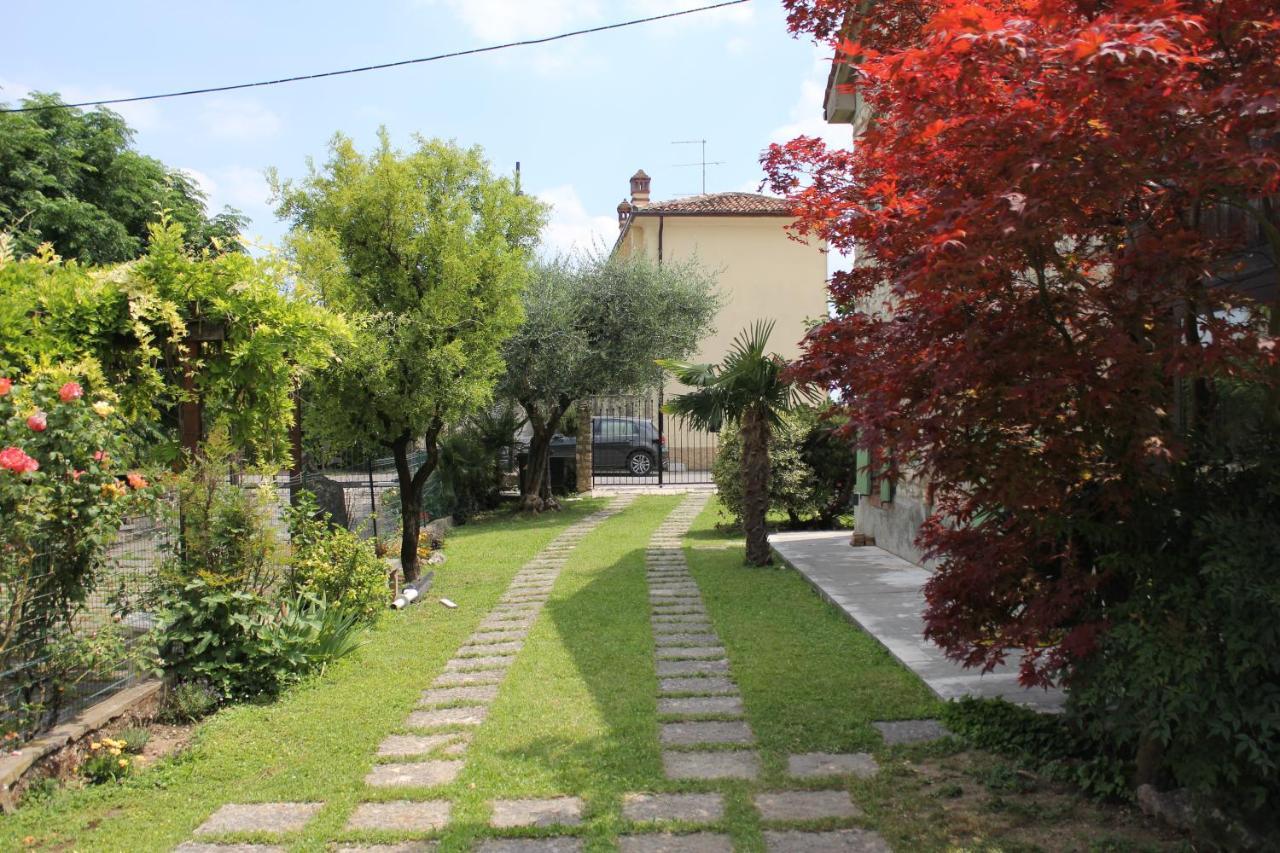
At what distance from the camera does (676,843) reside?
3361 millimetres

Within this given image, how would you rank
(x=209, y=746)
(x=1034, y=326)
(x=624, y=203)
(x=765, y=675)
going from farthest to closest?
(x=624, y=203), (x=765, y=675), (x=209, y=746), (x=1034, y=326)

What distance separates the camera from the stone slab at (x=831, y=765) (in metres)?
3.98

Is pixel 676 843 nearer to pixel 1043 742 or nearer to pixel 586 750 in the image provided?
pixel 586 750

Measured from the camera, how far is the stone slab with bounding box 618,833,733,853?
10.8 feet

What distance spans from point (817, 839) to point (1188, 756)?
4.22 feet

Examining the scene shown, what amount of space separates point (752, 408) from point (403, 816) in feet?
21.4

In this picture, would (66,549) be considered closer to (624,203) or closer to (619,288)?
(619,288)

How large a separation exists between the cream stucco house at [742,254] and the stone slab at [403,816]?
71.3ft

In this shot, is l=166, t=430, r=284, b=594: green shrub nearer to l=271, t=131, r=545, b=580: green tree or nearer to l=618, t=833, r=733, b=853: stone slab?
l=271, t=131, r=545, b=580: green tree

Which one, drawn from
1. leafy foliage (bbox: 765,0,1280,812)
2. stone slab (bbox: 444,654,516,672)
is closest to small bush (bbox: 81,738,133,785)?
stone slab (bbox: 444,654,516,672)

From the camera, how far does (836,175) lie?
16.1 ft

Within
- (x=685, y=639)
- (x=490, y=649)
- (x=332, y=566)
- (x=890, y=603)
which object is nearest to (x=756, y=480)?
(x=890, y=603)

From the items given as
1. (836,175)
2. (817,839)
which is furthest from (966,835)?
(836,175)

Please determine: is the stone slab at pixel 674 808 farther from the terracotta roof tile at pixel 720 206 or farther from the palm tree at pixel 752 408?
the terracotta roof tile at pixel 720 206
